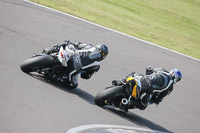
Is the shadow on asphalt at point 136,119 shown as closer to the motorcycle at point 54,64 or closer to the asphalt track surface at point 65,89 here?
the asphalt track surface at point 65,89

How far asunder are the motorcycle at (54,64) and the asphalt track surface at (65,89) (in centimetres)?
24

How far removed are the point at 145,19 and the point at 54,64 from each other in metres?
13.6

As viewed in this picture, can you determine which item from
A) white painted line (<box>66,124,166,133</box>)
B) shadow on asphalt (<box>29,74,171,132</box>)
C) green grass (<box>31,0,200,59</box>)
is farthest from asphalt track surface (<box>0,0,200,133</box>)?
green grass (<box>31,0,200,59</box>)

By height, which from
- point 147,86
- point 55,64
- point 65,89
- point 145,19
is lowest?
point 145,19

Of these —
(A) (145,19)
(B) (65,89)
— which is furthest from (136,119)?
(A) (145,19)

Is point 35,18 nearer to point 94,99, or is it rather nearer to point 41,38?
point 41,38

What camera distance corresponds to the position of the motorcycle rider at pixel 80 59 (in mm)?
7707

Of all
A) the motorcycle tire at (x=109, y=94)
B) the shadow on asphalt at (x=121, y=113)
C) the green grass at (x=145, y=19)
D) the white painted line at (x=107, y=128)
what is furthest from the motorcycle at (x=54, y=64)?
the green grass at (x=145, y=19)

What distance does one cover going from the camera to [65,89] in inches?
313

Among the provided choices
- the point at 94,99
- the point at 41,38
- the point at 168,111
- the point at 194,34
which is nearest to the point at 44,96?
the point at 94,99

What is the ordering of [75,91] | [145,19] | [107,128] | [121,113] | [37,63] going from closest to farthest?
[107,128] → [37,63] → [121,113] → [75,91] → [145,19]

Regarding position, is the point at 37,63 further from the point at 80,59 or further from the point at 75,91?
the point at 75,91

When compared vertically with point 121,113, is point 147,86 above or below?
above

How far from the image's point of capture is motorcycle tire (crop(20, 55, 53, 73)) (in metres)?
7.55
